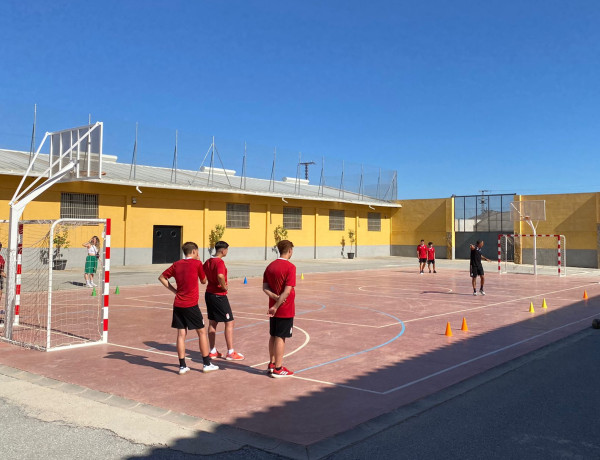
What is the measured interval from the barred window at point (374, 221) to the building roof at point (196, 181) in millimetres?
1259

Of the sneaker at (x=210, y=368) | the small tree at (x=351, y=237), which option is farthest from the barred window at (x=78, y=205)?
the small tree at (x=351, y=237)

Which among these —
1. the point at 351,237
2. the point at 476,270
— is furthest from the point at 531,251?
the point at 476,270

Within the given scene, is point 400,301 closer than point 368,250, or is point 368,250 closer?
point 400,301

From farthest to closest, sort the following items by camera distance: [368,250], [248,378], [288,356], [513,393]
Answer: [368,250], [288,356], [248,378], [513,393]

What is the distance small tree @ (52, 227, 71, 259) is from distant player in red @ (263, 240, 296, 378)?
2100 cm

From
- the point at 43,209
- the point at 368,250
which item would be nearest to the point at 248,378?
the point at 43,209

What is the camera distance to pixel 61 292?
17.1m

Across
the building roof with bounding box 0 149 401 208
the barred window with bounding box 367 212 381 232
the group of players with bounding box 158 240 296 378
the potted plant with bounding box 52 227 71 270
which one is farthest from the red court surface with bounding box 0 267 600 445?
the barred window with bounding box 367 212 381 232

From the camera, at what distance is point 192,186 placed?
30438mm

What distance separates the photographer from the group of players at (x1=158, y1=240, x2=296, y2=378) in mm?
6871

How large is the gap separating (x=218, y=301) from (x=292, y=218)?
30.0m

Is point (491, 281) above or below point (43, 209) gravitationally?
below

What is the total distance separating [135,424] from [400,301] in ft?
37.8

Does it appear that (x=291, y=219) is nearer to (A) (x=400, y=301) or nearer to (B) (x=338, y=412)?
(A) (x=400, y=301)
